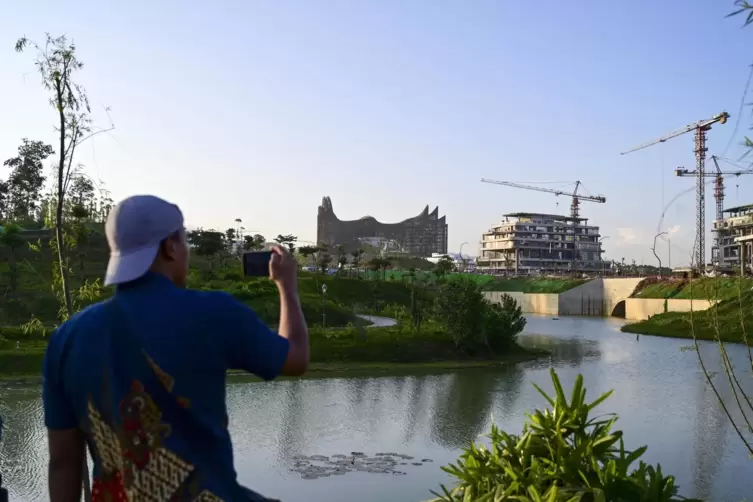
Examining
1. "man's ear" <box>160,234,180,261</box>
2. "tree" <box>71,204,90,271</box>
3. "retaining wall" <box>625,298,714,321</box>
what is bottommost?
"retaining wall" <box>625,298,714,321</box>

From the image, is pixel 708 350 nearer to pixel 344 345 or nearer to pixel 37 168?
pixel 344 345

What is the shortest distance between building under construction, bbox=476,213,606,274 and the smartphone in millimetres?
110427

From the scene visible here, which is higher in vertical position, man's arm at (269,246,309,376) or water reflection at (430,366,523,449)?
man's arm at (269,246,309,376)

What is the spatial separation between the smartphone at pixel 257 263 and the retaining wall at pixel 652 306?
49367 millimetres

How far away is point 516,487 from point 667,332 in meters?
39.7

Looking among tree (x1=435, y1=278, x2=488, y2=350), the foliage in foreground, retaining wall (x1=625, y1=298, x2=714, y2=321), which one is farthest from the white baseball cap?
retaining wall (x1=625, y1=298, x2=714, y2=321)

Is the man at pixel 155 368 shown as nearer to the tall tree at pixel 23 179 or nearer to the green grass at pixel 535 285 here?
the tall tree at pixel 23 179

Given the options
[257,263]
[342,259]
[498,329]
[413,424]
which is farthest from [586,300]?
[257,263]

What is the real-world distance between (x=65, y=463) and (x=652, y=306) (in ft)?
188

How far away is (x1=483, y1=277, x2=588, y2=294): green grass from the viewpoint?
69.3 m

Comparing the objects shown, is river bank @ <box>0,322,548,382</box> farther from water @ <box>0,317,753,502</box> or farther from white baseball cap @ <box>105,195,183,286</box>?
white baseball cap @ <box>105,195,183,286</box>

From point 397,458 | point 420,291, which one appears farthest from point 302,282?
point 397,458

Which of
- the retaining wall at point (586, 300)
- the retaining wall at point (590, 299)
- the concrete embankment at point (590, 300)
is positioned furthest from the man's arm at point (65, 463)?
the retaining wall at point (590, 299)

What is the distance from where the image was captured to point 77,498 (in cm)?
187
